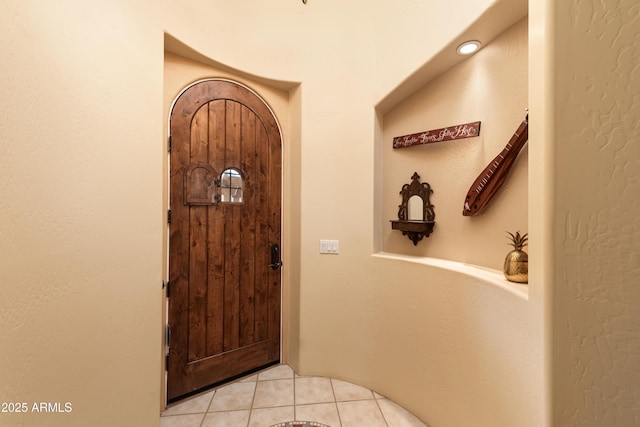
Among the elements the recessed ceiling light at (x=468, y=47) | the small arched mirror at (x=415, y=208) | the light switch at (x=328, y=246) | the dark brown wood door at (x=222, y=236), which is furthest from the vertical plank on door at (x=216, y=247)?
the recessed ceiling light at (x=468, y=47)

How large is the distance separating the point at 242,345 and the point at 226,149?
5.15 ft

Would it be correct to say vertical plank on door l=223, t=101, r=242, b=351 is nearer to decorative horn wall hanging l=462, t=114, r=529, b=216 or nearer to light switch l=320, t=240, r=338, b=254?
light switch l=320, t=240, r=338, b=254

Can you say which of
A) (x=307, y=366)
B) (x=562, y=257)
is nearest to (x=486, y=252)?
(x=562, y=257)

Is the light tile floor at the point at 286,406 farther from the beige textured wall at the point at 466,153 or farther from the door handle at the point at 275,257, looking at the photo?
the beige textured wall at the point at 466,153

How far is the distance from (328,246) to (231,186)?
0.91 metres

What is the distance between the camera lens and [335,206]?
2.04 meters

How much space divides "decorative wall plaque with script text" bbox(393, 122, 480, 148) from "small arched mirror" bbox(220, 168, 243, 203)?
1275 mm

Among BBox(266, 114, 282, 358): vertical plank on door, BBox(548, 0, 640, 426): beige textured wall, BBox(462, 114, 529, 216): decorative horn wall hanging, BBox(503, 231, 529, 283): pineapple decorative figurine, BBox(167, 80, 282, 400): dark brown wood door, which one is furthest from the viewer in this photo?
BBox(266, 114, 282, 358): vertical plank on door

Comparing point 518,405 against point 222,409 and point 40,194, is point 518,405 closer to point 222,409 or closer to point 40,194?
point 222,409

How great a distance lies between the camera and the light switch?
203 centimetres

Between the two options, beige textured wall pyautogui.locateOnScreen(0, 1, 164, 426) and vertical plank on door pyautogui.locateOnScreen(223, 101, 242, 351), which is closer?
beige textured wall pyautogui.locateOnScreen(0, 1, 164, 426)

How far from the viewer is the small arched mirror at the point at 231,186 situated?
1875mm

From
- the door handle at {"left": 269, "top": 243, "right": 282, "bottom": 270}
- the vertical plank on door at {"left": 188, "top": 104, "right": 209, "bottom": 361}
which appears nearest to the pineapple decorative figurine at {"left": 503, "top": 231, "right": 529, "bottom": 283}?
the door handle at {"left": 269, "top": 243, "right": 282, "bottom": 270}

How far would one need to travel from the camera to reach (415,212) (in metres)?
1.80
